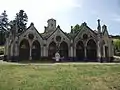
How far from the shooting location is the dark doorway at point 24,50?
A: 132 feet

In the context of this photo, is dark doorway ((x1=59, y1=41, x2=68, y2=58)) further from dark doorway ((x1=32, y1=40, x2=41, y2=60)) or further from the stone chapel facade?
dark doorway ((x1=32, y1=40, x2=41, y2=60))

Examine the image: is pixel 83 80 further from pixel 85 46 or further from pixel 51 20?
pixel 51 20

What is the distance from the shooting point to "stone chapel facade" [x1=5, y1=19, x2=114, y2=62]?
40.0 metres

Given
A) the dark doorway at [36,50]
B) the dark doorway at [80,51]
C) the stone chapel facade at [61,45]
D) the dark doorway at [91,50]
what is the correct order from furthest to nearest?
the dark doorway at [91,50] < the dark doorway at [80,51] < the dark doorway at [36,50] < the stone chapel facade at [61,45]

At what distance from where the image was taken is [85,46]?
41.8 m

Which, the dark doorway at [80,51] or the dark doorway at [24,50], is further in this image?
Result: the dark doorway at [80,51]

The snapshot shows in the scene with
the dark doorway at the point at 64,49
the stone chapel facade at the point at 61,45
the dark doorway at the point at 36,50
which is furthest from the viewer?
the dark doorway at the point at 64,49

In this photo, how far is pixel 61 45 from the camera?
4200cm

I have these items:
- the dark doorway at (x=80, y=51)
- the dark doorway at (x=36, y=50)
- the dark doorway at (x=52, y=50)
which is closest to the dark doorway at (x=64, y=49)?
the dark doorway at (x=52, y=50)

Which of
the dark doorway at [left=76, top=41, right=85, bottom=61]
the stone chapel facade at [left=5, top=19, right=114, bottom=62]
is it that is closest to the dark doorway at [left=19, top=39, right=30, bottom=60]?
the stone chapel facade at [left=5, top=19, right=114, bottom=62]

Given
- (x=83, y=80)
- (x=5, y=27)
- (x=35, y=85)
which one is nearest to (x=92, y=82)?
(x=83, y=80)

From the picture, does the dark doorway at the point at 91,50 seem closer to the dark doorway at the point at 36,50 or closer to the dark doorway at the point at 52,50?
the dark doorway at the point at 52,50

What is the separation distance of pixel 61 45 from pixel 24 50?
802 cm

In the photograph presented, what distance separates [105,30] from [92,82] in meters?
29.9
